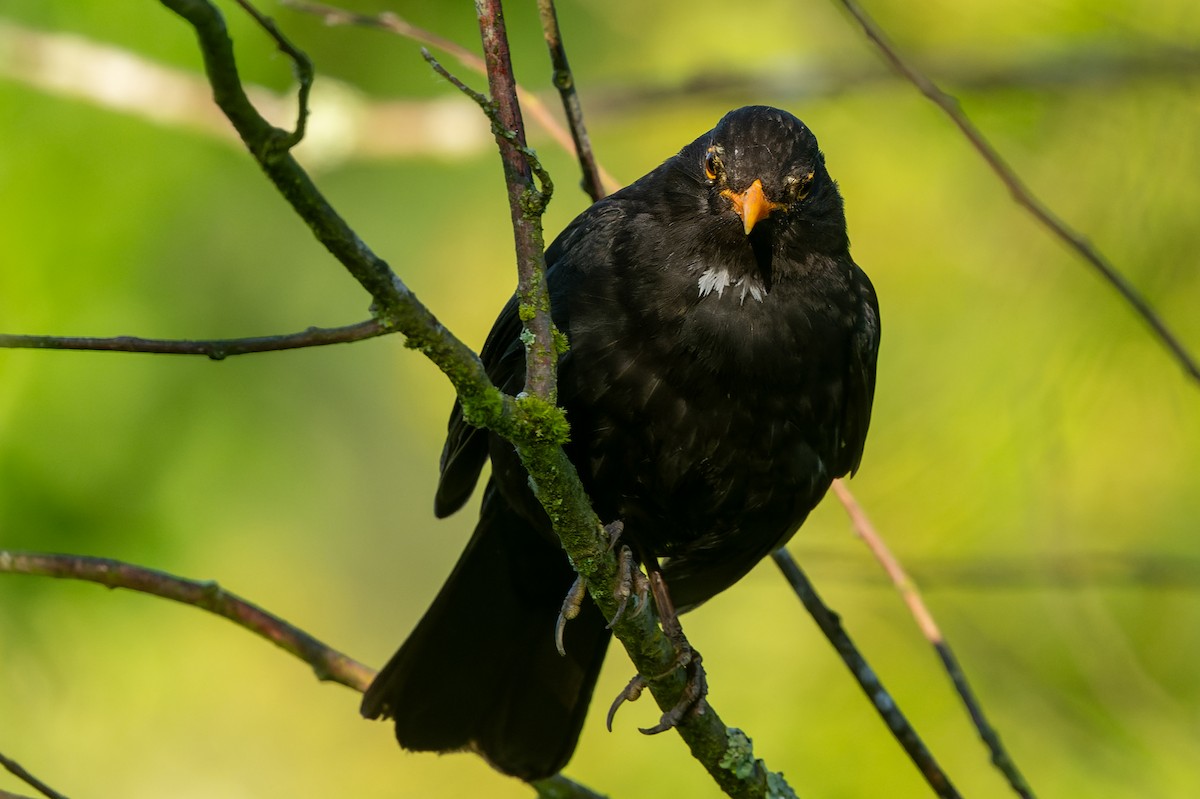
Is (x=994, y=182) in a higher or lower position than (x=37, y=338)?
higher

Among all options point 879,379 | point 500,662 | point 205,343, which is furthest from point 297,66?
point 879,379

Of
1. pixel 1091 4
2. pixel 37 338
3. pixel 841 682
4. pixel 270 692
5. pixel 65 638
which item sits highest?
pixel 1091 4

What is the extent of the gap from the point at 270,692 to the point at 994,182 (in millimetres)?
4514

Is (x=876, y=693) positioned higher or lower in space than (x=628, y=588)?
higher

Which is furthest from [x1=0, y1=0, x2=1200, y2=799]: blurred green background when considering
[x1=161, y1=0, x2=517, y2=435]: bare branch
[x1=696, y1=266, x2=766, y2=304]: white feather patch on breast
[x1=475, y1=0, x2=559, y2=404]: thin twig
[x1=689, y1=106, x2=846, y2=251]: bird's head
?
[x1=161, y1=0, x2=517, y2=435]: bare branch

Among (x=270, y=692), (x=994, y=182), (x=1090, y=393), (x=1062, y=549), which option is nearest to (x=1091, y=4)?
(x=994, y=182)

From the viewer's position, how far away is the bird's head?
326 cm

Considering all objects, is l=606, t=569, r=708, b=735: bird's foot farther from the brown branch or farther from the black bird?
the brown branch

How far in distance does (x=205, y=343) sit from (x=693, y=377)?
137cm

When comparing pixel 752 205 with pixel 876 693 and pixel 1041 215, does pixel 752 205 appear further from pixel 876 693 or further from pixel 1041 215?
pixel 876 693

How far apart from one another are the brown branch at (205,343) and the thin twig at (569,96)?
1223 millimetres

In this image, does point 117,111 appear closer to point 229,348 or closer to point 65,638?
point 65,638

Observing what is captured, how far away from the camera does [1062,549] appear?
163 inches

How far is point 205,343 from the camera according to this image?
2041 millimetres
